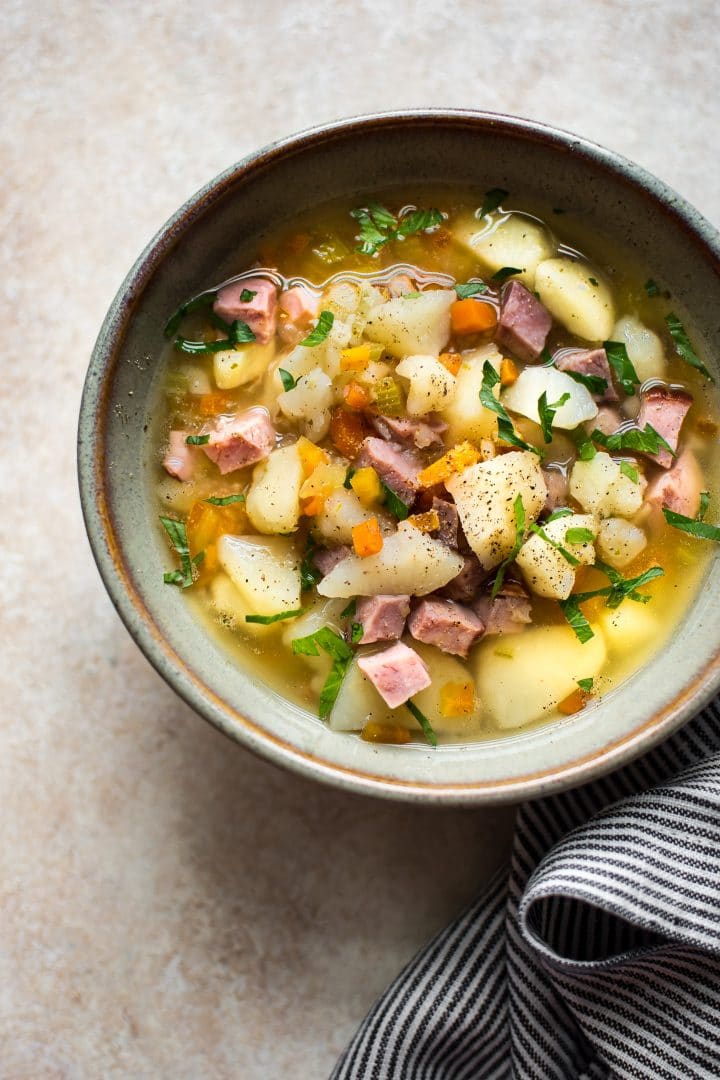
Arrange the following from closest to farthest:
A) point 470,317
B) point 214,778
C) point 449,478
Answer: point 449,478, point 470,317, point 214,778

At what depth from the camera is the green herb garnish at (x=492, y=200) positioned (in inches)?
108

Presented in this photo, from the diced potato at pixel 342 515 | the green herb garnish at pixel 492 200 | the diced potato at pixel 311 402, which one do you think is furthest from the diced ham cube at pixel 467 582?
the green herb garnish at pixel 492 200

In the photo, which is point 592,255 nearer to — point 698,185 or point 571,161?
point 571,161

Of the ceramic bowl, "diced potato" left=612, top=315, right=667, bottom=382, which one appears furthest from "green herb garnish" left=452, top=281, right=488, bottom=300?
"diced potato" left=612, top=315, right=667, bottom=382

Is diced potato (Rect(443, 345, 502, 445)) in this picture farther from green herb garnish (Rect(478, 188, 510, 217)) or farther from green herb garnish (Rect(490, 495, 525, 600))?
green herb garnish (Rect(478, 188, 510, 217))

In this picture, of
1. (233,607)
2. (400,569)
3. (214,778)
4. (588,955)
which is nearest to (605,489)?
(400,569)

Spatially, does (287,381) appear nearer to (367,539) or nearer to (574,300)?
(367,539)

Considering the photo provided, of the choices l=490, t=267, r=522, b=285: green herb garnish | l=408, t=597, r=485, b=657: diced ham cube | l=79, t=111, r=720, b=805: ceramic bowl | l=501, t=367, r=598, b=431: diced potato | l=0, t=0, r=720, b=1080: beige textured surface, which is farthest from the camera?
l=0, t=0, r=720, b=1080: beige textured surface

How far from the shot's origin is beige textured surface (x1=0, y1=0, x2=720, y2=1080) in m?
3.00

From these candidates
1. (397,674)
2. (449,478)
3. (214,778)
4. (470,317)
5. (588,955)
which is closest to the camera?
(397,674)

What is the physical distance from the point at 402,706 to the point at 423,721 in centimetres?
7

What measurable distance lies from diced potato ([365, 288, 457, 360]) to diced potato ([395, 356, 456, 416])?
0.05m

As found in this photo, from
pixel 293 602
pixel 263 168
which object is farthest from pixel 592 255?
pixel 293 602

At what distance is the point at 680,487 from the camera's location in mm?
2629
